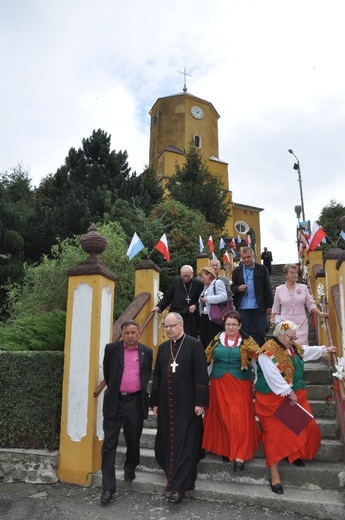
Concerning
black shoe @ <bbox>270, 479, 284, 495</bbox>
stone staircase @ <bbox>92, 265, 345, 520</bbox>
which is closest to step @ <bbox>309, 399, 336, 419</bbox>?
stone staircase @ <bbox>92, 265, 345, 520</bbox>

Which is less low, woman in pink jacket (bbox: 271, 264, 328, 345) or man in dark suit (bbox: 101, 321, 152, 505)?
woman in pink jacket (bbox: 271, 264, 328, 345)

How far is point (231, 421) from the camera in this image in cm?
435

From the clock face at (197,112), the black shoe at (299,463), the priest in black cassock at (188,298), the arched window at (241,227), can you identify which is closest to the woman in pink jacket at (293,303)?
the priest in black cassock at (188,298)

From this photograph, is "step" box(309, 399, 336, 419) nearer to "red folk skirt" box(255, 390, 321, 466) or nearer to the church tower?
"red folk skirt" box(255, 390, 321, 466)

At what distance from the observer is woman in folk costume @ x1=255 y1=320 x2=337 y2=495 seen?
13.5ft

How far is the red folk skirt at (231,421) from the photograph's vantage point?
171 inches

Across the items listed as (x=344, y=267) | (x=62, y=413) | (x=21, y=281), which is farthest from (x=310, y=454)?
(x=21, y=281)

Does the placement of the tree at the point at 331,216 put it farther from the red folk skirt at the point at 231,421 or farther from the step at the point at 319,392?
the red folk skirt at the point at 231,421

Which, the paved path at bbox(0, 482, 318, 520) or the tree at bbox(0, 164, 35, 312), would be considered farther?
the tree at bbox(0, 164, 35, 312)

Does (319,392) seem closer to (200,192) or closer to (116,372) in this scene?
(116,372)

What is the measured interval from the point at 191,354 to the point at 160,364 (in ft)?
1.26

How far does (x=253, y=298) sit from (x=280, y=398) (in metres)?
2.01

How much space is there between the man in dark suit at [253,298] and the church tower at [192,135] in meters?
28.2

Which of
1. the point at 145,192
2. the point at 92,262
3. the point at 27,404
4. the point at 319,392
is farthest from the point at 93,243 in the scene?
the point at 145,192
